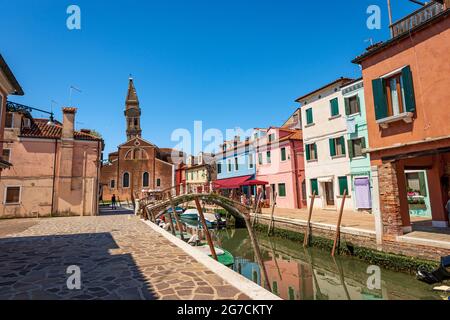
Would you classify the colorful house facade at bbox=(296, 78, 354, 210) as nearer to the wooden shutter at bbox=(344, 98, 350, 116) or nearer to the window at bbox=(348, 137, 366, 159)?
the wooden shutter at bbox=(344, 98, 350, 116)

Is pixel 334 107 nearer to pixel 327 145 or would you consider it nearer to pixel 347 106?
pixel 347 106

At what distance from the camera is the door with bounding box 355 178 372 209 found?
16873 mm

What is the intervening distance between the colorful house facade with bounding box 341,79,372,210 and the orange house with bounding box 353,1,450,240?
244 inches

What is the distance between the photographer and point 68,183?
19938 mm

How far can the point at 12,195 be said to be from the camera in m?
18.5

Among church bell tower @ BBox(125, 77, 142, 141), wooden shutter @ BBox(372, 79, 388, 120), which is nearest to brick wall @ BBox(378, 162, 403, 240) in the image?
wooden shutter @ BBox(372, 79, 388, 120)

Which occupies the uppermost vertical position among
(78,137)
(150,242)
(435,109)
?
(78,137)

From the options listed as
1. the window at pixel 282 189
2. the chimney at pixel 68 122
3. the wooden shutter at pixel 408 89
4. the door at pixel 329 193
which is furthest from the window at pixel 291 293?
the chimney at pixel 68 122

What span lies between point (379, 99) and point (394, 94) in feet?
1.67

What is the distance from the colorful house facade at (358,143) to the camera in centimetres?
1702

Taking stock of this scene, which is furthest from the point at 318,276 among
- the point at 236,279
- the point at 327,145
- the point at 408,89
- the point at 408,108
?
the point at 327,145
